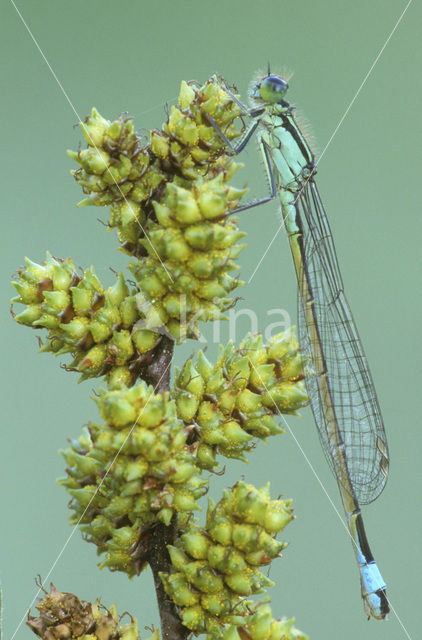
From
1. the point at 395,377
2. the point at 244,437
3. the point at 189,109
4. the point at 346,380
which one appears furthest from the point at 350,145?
the point at 244,437

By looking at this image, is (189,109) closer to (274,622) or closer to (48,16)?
(274,622)

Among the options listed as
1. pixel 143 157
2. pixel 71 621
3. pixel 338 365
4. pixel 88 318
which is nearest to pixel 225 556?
pixel 71 621

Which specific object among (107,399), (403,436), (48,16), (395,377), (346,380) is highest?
(48,16)

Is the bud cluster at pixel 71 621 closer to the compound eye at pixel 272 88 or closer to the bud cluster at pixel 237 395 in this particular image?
the bud cluster at pixel 237 395

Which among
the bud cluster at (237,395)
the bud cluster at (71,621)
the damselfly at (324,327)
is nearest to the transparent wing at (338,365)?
the damselfly at (324,327)

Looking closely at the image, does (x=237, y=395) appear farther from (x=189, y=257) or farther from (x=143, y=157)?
(x=143, y=157)
